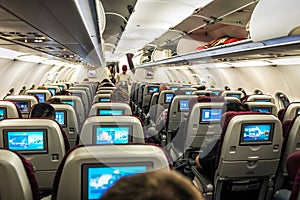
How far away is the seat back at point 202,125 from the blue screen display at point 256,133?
1395 millimetres

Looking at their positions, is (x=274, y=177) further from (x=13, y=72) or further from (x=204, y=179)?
(x=13, y=72)

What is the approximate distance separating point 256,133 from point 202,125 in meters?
1.66

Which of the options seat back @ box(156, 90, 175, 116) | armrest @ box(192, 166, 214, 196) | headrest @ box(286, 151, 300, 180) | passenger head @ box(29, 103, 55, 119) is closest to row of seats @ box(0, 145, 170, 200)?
headrest @ box(286, 151, 300, 180)

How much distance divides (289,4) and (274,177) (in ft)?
7.35

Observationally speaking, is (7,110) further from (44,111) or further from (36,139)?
(36,139)

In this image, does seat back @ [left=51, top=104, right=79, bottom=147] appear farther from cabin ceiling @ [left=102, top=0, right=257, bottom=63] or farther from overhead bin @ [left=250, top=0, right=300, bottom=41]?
overhead bin @ [left=250, top=0, right=300, bottom=41]

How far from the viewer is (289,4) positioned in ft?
8.69

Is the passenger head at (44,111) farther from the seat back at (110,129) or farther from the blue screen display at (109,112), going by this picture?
the seat back at (110,129)

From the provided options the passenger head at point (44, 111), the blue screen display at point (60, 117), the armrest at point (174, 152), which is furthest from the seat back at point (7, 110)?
the armrest at point (174, 152)

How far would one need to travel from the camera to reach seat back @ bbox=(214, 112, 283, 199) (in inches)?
130

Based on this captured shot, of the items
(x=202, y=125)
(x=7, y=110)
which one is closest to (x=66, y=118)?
(x=7, y=110)

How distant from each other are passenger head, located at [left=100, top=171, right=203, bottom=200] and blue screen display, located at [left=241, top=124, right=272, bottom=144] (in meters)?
2.62

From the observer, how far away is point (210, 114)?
500 cm

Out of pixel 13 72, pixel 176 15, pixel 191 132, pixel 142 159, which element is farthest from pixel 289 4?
pixel 13 72
